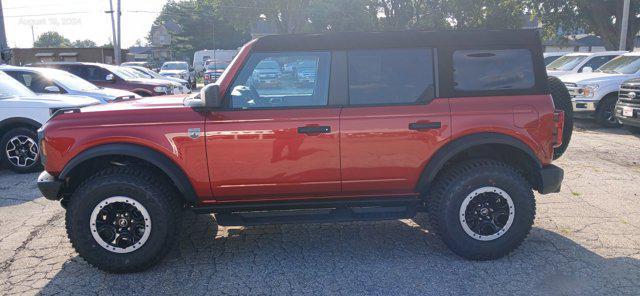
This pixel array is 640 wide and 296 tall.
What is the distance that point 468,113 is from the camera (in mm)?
3945

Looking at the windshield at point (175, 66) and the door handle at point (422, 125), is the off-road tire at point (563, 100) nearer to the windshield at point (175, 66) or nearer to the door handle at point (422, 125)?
the door handle at point (422, 125)

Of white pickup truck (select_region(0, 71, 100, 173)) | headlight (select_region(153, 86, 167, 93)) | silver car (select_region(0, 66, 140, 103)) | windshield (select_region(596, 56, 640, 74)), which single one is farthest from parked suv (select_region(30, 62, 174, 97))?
windshield (select_region(596, 56, 640, 74))

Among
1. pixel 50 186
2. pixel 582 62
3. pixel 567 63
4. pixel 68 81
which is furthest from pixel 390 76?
pixel 567 63

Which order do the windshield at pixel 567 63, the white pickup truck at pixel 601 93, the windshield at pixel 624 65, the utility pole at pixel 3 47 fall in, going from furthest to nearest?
the windshield at pixel 567 63
the utility pole at pixel 3 47
the windshield at pixel 624 65
the white pickup truck at pixel 601 93

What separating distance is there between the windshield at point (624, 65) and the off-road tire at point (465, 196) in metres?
9.54

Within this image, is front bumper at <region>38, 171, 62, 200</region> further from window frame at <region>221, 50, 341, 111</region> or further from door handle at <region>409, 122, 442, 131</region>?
door handle at <region>409, 122, 442, 131</region>

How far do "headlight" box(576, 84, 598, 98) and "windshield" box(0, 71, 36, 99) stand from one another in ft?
36.9

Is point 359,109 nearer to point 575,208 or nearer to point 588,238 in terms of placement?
point 588,238

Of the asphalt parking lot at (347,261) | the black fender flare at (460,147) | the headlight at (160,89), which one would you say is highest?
the headlight at (160,89)

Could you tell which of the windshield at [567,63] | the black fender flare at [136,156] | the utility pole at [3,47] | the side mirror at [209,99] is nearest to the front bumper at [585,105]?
the windshield at [567,63]

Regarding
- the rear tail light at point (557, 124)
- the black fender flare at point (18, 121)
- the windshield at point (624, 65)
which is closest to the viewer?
the rear tail light at point (557, 124)

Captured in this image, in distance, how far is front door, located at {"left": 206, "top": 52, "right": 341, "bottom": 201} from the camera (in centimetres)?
383

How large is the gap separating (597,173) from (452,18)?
3059cm

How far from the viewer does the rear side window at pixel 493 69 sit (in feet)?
13.3
